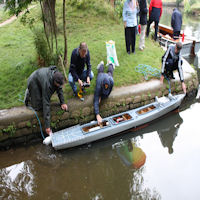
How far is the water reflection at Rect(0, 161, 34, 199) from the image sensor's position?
10.9 ft

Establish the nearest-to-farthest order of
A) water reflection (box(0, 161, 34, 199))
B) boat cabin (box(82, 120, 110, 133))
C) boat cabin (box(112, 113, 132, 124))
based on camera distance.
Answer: water reflection (box(0, 161, 34, 199)) < boat cabin (box(82, 120, 110, 133)) < boat cabin (box(112, 113, 132, 124))

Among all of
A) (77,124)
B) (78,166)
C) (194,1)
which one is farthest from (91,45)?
(194,1)

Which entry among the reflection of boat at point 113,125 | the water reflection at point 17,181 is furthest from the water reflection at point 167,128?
the water reflection at point 17,181

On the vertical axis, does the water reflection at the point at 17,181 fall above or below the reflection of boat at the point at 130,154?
above

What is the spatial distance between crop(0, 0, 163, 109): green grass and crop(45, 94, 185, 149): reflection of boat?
829 millimetres

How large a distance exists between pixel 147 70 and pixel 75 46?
2993 millimetres

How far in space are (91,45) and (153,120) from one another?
12.2 ft

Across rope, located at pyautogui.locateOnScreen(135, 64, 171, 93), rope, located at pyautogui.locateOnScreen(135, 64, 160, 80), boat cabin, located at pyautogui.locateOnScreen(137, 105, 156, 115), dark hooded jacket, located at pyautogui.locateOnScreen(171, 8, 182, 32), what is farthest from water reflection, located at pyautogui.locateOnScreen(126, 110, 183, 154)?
dark hooded jacket, located at pyautogui.locateOnScreen(171, 8, 182, 32)

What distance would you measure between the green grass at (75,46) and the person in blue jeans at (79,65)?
398 mm

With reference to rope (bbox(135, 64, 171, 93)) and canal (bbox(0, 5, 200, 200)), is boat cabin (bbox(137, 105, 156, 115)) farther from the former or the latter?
rope (bbox(135, 64, 171, 93))

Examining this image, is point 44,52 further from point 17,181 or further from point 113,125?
point 17,181

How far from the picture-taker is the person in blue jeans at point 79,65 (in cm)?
393

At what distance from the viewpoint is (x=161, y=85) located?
5086mm

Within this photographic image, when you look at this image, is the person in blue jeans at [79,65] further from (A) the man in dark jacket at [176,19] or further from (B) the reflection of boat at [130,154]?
(A) the man in dark jacket at [176,19]
